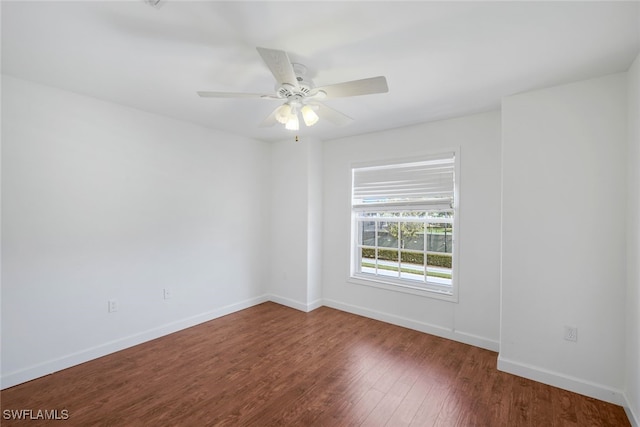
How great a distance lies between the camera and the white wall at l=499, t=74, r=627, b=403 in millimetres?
2123

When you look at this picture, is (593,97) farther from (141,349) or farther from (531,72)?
(141,349)

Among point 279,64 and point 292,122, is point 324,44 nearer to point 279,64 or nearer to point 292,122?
point 279,64

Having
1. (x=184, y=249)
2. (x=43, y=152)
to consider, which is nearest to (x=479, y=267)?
(x=184, y=249)

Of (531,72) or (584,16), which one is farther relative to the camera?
(531,72)

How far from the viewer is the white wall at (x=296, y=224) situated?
4020 millimetres

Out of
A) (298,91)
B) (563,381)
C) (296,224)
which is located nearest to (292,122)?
(298,91)

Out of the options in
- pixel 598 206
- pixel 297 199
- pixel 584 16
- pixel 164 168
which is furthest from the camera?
pixel 297 199

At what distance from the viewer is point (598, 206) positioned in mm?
2168

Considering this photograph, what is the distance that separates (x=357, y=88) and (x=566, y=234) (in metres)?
2.05

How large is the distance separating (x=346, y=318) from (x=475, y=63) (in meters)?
3.08

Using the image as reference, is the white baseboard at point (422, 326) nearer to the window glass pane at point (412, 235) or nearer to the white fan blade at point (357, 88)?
the window glass pane at point (412, 235)

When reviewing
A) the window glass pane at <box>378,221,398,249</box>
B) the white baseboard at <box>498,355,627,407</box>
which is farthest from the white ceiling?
the white baseboard at <box>498,355,627,407</box>

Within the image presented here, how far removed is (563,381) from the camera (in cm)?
227

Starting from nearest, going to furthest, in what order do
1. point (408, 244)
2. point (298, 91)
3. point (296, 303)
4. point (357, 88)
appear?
1. point (357, 88)
2. point (298, 91)
3. point (408, 244)
4. point (296, 303)
